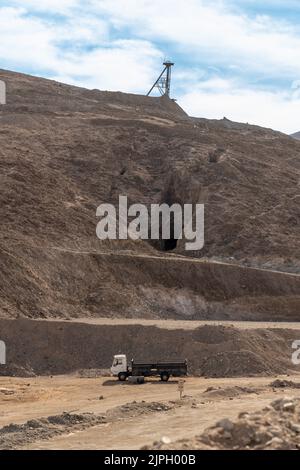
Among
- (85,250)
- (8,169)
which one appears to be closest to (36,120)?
(8,169)

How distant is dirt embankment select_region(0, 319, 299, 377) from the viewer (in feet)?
113

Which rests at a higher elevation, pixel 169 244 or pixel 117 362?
pixel 169 244

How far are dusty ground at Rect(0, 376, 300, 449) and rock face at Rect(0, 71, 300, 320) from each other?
7944 millimetres

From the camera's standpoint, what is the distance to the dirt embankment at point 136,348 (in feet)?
113

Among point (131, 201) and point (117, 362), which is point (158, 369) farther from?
point (131, 201)

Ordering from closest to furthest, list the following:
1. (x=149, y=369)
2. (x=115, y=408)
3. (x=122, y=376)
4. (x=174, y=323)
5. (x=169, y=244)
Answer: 1. (x=115, y=408)
2. (x=149, y=369)
3. (x=122, y=376)
4. (x=174, y=323)
5. (x=169, y=244)

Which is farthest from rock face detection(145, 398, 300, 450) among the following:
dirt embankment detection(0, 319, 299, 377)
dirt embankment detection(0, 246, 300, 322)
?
dirt embankment detection(0, 246, 300, 322)

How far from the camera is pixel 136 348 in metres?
35.5

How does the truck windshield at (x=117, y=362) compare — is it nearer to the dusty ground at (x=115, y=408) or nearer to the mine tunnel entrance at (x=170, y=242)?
the dusty ground at (x=115, y=408)

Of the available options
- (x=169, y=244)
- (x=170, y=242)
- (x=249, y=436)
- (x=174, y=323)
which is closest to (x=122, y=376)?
(x=174, y=323)

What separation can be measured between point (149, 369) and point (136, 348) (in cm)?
338

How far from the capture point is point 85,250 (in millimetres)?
47094

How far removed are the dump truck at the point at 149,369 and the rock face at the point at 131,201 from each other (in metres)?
7.27

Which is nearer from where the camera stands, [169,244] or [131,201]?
[169,244]
